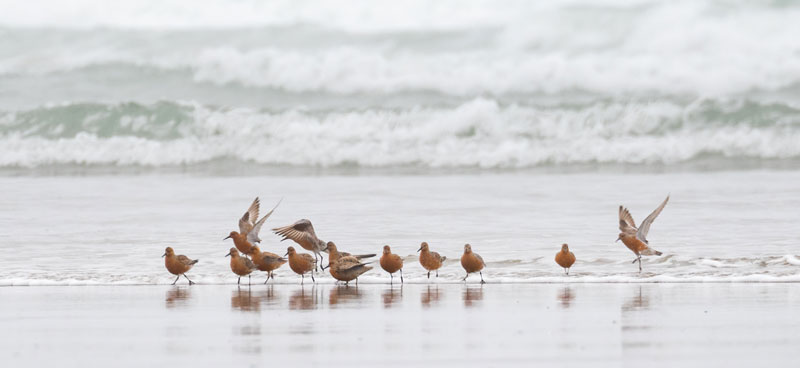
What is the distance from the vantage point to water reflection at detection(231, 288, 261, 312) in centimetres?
848

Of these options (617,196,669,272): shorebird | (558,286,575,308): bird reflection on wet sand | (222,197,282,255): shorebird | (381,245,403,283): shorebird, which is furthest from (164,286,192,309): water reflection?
(617,196,669,272): shorebird

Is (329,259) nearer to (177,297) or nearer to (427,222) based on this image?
(177,297)

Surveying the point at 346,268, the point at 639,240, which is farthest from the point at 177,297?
the point at 639,240

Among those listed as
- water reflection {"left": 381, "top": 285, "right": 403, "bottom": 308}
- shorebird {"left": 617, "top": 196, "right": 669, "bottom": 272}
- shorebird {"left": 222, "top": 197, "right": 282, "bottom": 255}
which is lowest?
water reflection {"left": 381, "top": 285, "right": 403, "bottom": 308}

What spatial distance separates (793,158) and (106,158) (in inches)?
613

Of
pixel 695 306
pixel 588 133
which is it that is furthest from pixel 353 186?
pixel 695 306

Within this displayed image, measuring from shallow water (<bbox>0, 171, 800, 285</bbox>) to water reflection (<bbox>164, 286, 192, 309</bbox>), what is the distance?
24.9 inches

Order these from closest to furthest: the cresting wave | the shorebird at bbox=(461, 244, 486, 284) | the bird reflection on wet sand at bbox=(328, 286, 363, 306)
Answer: the bird reflection on wet sand at bbox=(328, 286, 363, 306) < the shorebird at bbox=(461, 244, 486, 284) < the cresting wave

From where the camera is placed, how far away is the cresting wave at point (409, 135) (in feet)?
87.7

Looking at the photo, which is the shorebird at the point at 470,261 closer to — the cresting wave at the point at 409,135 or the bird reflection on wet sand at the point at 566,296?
the bird reflection on wet sand at the point at 566,296

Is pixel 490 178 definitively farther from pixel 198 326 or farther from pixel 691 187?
pixel 198 326

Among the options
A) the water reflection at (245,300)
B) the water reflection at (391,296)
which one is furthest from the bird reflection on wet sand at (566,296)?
the water reflection at (245,300)

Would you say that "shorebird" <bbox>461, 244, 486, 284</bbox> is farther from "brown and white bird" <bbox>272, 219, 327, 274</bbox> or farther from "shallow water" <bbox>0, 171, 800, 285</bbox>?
"brown and white bird" <bbox>272, 219, 327, 274</bbox>

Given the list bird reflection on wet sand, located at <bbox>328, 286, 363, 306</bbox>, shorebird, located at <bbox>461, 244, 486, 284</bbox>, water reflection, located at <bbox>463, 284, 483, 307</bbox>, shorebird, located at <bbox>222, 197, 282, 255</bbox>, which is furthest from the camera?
shorebird, located at <bbox>222, 197, 282, 255</bbox>
